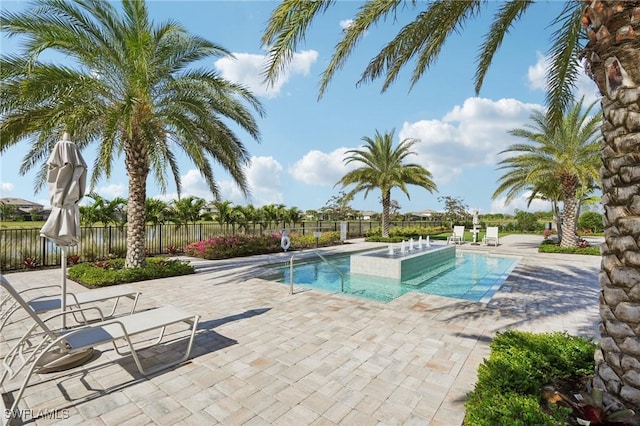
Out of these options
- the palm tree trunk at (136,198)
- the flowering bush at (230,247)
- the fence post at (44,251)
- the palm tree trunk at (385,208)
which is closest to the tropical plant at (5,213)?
the fence post at (44,251)

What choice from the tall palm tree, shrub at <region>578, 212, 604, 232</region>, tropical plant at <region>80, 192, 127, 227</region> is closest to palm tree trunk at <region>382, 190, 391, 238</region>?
the tall palm tree

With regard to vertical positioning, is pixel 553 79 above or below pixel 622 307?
above

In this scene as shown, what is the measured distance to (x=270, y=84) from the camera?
482cm

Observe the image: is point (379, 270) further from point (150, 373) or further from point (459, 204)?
point (459, 204)

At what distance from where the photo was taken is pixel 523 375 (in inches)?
114

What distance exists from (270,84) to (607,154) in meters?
4.18

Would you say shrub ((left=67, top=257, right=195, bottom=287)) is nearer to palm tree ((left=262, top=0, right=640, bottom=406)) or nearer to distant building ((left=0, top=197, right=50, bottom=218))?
distant building ((left=0, top=197, right=50, bottom=218))

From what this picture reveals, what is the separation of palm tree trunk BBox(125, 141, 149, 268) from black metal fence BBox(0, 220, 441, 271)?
371 centimetres

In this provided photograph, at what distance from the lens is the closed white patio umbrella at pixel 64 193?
4074 millimetres

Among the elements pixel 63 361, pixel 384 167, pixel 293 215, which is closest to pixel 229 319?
pixel 63 361

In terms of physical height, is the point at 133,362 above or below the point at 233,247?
below

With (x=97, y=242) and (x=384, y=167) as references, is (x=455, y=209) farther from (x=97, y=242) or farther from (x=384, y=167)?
(x=97, y=242)

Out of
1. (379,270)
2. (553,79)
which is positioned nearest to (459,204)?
(379,270)

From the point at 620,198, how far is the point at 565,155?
49.6ft
